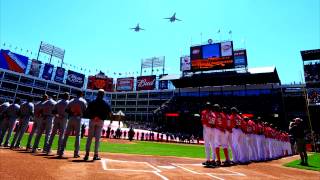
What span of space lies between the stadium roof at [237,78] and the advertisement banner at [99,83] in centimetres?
3029

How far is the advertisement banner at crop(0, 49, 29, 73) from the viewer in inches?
2429

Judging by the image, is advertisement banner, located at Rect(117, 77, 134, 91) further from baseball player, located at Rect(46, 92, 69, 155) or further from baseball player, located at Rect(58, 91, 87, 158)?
baseball player, located at Rect(58, 91, 87, 158)

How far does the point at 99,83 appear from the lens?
258ft

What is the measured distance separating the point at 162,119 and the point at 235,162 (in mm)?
43968

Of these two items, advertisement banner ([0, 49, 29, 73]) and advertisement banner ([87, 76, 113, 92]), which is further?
advertisement banner ([87, 76, 113, 92])

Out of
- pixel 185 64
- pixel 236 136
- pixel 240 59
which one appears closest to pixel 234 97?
pixel 240 59

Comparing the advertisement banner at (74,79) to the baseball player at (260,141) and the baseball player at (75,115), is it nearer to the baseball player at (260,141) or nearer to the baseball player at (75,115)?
the baseball player at (260,141)

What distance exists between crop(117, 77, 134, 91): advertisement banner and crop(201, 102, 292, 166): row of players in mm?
71096

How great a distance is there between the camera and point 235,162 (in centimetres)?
973

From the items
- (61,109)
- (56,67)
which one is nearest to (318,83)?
(61,109)

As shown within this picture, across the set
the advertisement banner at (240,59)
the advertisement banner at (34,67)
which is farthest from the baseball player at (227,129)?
the advertisement banner at (34,67)

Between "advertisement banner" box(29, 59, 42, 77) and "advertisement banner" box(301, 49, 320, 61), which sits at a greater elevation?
"advertisement banner" box(29, 59, 42, 77)

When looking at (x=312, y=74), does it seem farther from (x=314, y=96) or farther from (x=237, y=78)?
(x=237, y=78)

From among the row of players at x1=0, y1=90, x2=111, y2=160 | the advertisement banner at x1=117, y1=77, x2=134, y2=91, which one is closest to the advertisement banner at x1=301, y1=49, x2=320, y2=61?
the row of players at x1=0, y1=90, x2=111, y2=160
